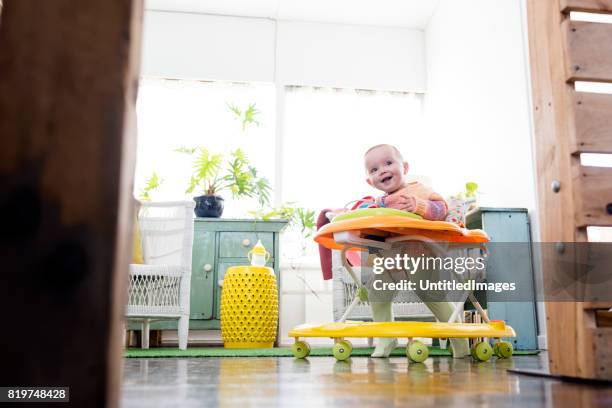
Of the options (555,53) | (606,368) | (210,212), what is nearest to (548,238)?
(606,368)

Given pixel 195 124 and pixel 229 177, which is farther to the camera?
pixel 195 124

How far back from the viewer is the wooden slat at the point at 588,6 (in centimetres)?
134

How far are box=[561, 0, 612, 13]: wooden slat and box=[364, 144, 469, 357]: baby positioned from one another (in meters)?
0.97

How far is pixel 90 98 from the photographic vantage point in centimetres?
53

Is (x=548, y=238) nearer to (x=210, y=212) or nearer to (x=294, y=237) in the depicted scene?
(x=210, y=212)

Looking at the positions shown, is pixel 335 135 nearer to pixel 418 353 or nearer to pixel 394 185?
pixel 394 185

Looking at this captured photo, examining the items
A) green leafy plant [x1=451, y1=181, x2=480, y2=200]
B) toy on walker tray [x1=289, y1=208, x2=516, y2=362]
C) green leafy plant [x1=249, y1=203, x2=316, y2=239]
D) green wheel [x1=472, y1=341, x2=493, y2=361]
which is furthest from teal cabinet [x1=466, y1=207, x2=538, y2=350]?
green leafy plant [x1=249, y1=203, x2=316, y2=239]

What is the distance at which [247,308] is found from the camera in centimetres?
345

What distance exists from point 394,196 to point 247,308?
155 cm

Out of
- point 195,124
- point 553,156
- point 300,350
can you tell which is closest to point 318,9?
point 195,124

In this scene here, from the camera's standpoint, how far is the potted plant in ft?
13.3

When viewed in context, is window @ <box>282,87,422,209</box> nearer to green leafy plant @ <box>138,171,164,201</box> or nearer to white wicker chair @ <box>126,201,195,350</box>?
green leafy plant @ <box>138,171,164,201</box>

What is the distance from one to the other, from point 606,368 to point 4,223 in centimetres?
118

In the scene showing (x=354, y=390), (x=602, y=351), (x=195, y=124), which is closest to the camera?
(x=354, y=390)
